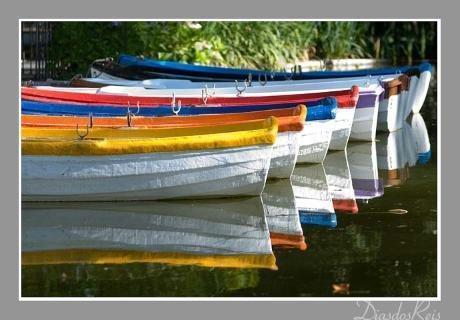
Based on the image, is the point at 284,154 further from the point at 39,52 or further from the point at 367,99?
the point at 39,52

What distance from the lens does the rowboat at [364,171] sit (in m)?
12.7

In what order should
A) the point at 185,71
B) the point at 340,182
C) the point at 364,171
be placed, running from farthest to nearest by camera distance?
1. the point at 185,71
2. the point at 364,171
3. the point at 340,182

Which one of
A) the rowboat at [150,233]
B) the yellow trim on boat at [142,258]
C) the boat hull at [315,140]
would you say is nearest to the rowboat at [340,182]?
the boat hull at [315,140]

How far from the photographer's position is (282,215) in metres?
11.3

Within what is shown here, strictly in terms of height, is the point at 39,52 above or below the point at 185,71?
above

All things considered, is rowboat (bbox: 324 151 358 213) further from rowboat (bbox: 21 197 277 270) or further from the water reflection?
rowboat (bbox: 21 197 277 270)

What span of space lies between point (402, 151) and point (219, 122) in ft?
14.1

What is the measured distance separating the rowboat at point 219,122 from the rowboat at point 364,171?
0.81 meters

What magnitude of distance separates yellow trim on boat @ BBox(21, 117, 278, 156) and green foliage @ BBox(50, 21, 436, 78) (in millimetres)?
9450

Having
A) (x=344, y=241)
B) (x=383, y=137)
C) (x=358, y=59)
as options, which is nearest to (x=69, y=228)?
(x=344, y=241)

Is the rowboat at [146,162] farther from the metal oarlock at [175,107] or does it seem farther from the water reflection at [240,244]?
the metal oarlock at [175,107]

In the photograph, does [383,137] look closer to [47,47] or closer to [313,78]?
[313,78]

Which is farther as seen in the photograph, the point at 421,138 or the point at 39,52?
the point at 39,52

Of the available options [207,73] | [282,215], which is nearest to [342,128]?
[282,215]
